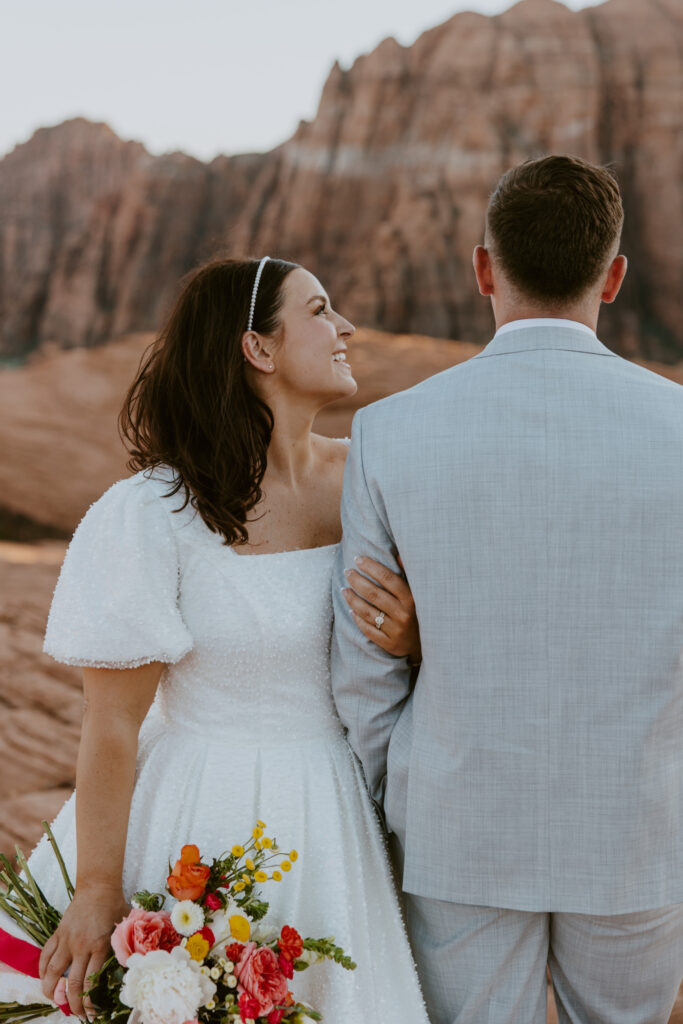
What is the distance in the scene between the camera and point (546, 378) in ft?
5.63

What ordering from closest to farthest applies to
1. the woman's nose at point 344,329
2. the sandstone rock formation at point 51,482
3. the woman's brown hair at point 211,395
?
the woman's brown hair at point 211,395
the woman's nose at point 344,329
the sandstone rock formation at point 51,482

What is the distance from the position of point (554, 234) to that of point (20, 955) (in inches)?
69.2

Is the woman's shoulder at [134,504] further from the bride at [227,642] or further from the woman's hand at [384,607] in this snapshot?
the woman's hand at [384,607]

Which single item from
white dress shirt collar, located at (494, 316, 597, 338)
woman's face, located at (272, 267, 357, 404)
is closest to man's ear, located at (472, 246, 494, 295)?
white dress shirt collar, located at (494, 316, 597, 338)

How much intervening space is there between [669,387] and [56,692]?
606cm

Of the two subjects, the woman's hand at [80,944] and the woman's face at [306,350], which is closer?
the woman's hand at [80,944]

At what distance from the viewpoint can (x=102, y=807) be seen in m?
1.99

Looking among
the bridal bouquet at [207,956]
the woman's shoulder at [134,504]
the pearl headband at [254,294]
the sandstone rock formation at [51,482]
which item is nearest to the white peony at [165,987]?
the bridal bouquet at [207,956]

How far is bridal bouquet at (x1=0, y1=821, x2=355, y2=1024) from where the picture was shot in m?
1.67

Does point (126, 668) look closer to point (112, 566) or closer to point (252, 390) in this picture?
point (112, 566)

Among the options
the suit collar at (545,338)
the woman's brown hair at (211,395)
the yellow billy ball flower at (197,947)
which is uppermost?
the suit collar at (545,338)

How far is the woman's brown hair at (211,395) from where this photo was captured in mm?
2211

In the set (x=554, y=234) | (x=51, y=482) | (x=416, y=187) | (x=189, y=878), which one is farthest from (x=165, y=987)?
(x=416, y=187)

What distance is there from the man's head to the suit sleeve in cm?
40
